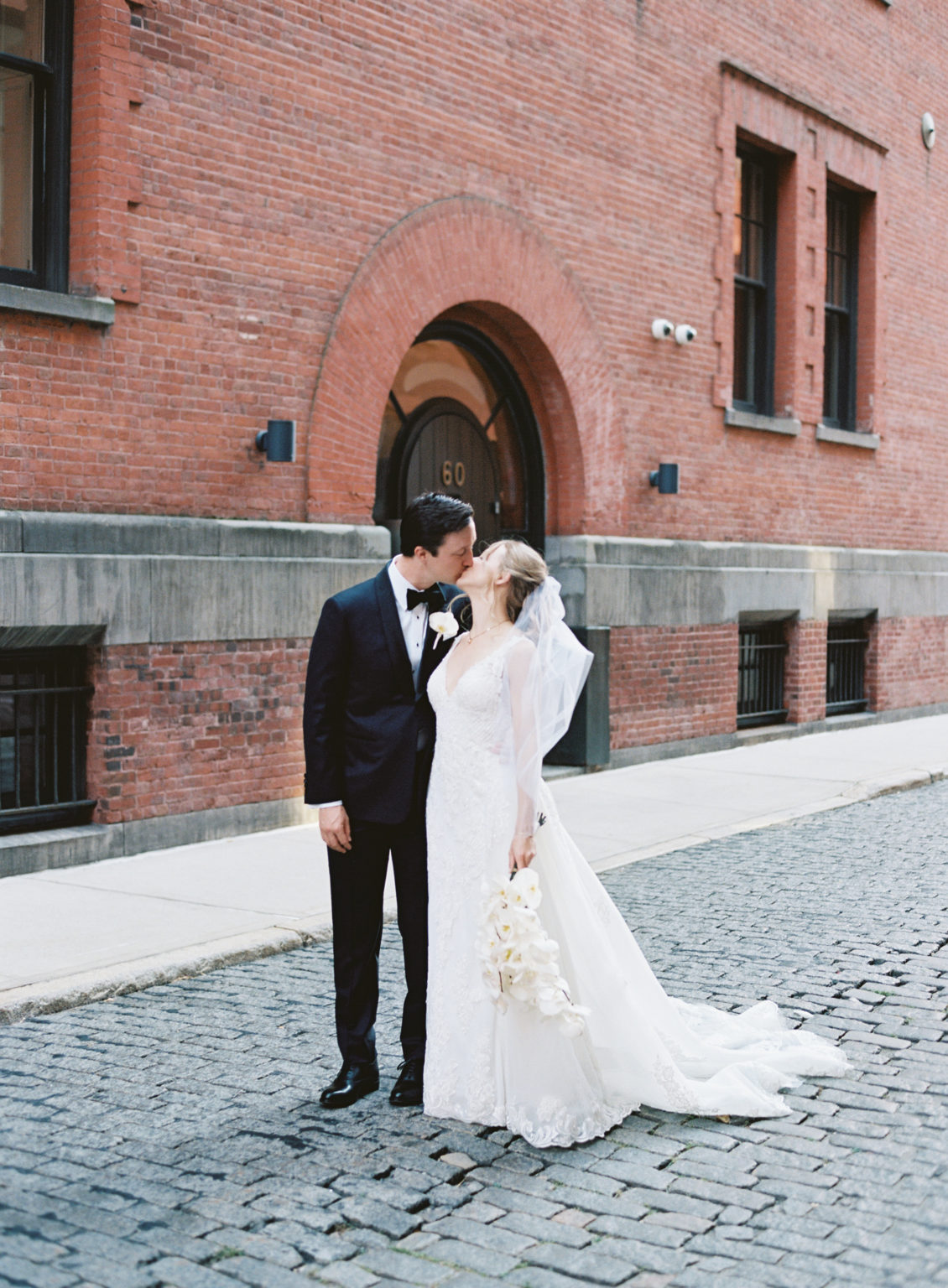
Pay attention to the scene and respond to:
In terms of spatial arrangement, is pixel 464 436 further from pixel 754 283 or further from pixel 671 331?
pixel 754 283

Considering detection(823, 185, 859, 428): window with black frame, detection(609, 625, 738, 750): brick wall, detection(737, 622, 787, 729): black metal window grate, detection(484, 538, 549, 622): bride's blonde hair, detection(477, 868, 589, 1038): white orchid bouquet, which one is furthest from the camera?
detection(823, 185, 859, 428): window with black frame

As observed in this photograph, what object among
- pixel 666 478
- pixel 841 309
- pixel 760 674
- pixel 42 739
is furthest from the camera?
pixel 841 309

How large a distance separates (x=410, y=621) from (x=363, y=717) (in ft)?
1.16

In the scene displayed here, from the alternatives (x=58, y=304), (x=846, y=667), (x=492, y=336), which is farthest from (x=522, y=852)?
(x=846, y=667)

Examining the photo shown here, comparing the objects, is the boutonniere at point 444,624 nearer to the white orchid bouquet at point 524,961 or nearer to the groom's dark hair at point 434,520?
the groom's dark hair at point 434,520

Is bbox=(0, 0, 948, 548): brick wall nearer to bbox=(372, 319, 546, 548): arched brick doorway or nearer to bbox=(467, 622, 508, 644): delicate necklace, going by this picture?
bbox=(372, 319, 546, 548): arched brick doorway

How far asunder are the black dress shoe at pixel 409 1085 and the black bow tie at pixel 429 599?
4.84 feet

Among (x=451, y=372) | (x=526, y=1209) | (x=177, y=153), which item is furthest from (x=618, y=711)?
(x=526, y=1209)

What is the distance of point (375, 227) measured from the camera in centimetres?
1035

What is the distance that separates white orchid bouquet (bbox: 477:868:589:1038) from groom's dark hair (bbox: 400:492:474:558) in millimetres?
1098

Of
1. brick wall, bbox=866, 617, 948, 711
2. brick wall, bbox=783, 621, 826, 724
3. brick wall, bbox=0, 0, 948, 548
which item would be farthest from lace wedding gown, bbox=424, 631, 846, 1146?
brick wall, bbox=866, 617, 948, 711

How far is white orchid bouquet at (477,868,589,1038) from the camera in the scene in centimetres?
445

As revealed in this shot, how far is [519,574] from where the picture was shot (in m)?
4.67

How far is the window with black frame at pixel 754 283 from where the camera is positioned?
1524 centimetres
